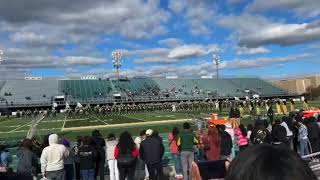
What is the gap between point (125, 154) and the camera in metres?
10.4

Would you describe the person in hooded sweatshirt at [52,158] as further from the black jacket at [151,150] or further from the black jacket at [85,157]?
the black jacket at [151,150]

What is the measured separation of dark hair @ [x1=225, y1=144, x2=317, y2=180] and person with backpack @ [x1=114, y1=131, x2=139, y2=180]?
851 cm

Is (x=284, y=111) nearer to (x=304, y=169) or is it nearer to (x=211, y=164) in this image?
Result: (x=211, y=164)

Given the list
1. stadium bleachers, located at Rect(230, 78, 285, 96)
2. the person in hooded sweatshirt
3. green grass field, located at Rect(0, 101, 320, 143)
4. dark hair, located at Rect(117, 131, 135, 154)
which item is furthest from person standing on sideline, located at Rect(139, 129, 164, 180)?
stadium bleachers, located at Rect(230, 78, 285, 96)

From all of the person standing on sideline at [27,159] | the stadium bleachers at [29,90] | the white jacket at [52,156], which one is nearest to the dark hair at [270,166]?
the white jacket at [52,156]

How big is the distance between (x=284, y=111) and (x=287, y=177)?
1384 inches

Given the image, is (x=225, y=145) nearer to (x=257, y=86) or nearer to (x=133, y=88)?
(x=133, y=88)

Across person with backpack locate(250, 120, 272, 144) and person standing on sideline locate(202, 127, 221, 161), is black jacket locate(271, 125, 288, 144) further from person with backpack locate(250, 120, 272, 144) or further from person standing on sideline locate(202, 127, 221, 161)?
person standing on sideline locate(202, 127, 221, 161)

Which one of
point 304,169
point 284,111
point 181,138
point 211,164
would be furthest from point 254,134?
point 284,111

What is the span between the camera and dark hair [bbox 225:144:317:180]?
1.73m

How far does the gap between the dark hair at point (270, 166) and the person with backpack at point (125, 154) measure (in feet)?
27.9

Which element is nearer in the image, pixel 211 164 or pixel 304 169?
pixel 304 169

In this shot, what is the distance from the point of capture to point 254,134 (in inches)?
491

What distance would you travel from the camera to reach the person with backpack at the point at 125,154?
408 inches
